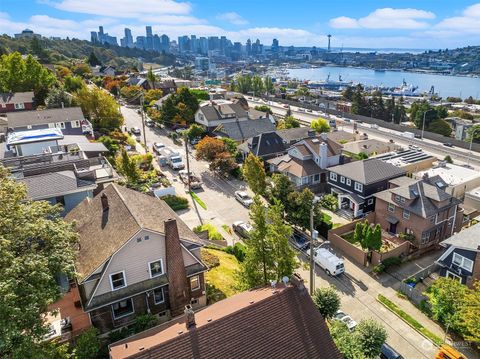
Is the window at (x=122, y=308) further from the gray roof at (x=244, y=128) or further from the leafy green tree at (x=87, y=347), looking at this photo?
the gray roof at (x=244, y=128)

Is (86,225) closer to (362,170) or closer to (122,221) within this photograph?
(122,221)

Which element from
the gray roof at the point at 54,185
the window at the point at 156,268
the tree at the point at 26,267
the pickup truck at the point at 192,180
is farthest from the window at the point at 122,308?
the pickup truck at the point at 192,180

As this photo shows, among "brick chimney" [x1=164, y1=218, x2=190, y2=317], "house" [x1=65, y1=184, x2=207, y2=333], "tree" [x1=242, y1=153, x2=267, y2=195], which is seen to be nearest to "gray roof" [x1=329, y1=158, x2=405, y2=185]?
"tree" [x1=242, y1=153, x2=267, y2=195]

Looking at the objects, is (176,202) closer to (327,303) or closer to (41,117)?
(327,303)

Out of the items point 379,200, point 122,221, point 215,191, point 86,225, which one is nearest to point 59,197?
point 86,225

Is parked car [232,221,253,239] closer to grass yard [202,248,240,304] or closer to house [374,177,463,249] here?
grass yard [202,248,240,304]
